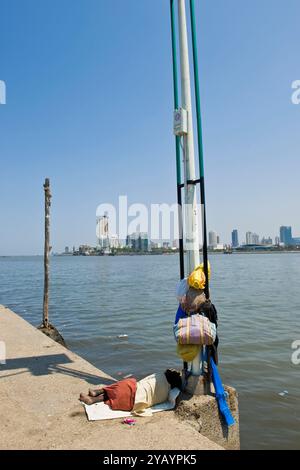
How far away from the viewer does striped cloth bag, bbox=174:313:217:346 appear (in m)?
4.96

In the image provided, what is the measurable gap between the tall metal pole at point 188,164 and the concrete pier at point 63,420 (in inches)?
→ 86.8

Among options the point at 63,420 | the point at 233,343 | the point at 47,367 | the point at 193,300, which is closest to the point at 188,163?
the point at 193,300

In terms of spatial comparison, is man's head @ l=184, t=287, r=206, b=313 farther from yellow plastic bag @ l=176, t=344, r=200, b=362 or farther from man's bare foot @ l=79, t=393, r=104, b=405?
man's bare foot @ l=79, t=393, r=104, b=405

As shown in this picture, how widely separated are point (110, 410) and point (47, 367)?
269 centimetres

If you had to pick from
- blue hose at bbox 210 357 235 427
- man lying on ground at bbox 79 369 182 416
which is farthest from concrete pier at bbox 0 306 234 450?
blue hose at bbox 210 357 235 427

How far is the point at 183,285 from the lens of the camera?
5.46 m

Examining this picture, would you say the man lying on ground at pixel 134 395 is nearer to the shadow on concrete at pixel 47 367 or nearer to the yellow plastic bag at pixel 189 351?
the yellow plastic bag at pixel 189 351

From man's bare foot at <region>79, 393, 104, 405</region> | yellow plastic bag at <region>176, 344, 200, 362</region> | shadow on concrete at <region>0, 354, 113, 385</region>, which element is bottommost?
shadow on concrete at <region>0, 354, 113, 385</region>

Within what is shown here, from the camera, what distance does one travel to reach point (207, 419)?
477cm

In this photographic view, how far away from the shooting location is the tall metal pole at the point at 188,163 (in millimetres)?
5531

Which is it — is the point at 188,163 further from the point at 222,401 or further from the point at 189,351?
the point at 222,401

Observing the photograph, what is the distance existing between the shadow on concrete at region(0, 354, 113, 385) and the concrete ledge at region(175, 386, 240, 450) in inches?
70.7

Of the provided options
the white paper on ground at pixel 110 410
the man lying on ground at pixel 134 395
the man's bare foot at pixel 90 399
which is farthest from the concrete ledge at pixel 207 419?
the man's bare foot at pixel 90 399

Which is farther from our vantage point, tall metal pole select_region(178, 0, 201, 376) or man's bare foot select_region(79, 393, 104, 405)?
tall metal pole select_region(178, 0, 201, 376)
